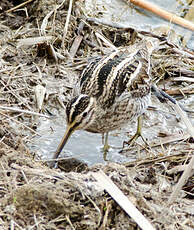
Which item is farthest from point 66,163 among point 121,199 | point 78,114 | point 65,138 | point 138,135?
point 121,199

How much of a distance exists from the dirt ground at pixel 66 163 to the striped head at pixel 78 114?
0.37m

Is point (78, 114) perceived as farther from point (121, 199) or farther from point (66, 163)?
point (121, 199)

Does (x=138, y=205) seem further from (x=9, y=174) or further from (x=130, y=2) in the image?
(x=130, y=2)

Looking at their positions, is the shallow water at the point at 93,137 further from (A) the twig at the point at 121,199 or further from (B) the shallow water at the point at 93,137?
(A) the twig at the point at 121,199

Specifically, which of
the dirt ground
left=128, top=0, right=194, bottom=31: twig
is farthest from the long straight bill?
left=128, top=0, right=194, bottom=31: twig

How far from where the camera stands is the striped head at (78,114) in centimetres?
527

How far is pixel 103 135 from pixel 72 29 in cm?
206

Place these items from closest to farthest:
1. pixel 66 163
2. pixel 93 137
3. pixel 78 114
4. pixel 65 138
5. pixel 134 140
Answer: pixel 78 114, pixel 65 138, pixel 66 163, pixel 134 140, pixel 93 137

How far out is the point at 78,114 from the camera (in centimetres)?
531

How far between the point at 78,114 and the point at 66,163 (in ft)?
2.49

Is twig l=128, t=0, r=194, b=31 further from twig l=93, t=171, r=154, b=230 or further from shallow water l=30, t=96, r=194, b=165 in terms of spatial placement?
twig l=93, t=171, r=154, b=230

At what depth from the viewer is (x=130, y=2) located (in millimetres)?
8602

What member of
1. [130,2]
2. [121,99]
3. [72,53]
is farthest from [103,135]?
[130,2]

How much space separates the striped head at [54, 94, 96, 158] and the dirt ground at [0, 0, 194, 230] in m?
0.37
